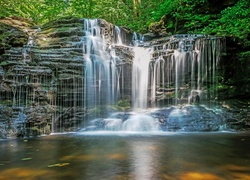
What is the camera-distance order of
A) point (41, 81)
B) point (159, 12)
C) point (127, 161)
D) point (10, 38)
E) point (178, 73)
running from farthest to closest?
point (159, 12) < point (178, 73) < point (10, 38) < point (41, 81) < point (127, 161)

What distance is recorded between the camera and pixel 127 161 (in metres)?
4.28

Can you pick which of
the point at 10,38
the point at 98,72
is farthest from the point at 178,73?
the point at 10,38

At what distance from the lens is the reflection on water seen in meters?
3.51

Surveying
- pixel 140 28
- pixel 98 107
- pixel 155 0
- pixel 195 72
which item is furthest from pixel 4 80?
pixel 155 0

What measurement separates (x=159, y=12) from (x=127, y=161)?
14.9m

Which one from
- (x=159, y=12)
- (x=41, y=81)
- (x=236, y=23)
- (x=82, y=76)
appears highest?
(x=159, y=12)

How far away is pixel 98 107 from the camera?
10156mm

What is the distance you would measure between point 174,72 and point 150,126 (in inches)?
145

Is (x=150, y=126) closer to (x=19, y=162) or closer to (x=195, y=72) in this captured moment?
(x=195, y=72)

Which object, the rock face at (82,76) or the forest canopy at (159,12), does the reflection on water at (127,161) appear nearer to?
the rock face at (82,76)

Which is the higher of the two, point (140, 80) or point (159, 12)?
point (159, 12)

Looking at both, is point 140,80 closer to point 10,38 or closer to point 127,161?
point 10,38

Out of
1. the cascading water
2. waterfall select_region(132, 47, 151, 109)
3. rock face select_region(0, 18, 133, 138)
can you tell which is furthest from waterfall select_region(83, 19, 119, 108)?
the cascading water

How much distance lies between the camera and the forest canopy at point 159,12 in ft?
40.8
